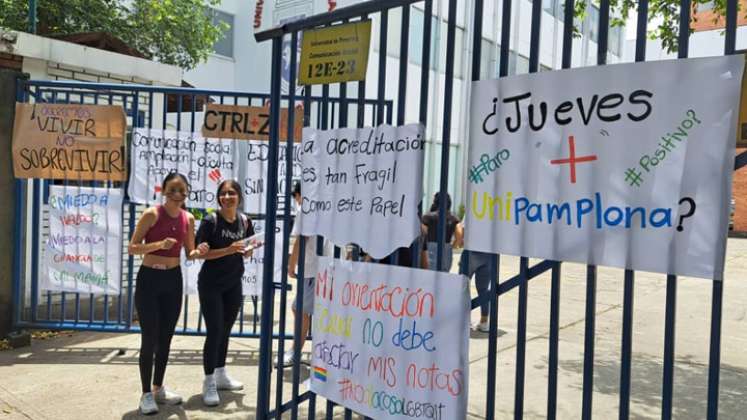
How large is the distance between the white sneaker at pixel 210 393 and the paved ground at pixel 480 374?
0.06 m

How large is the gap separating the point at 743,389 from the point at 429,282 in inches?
167

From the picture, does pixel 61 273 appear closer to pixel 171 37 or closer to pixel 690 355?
pixel 690 355

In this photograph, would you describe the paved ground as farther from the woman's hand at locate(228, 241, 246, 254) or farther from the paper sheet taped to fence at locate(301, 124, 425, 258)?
the paper sheet taped to fence at locate(301, 124, 425, 258)

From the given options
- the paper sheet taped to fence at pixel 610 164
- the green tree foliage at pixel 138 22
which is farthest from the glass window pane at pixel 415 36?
the paper sheet taped to fence at pixel 610 164

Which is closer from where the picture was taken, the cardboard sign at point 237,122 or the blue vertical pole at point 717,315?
the blue vertical pole at point 717,315

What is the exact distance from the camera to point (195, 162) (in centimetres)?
606

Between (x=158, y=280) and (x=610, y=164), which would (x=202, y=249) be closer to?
(x=158, y=280)

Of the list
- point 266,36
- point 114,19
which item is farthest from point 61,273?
point 114,19

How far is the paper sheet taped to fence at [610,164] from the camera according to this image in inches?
77.6

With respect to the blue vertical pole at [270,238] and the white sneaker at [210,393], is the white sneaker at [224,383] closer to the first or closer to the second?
the white sneaker at [210,393]

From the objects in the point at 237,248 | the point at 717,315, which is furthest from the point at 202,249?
the point at 717,315

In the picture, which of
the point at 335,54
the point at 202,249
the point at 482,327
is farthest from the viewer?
the point at 482,327

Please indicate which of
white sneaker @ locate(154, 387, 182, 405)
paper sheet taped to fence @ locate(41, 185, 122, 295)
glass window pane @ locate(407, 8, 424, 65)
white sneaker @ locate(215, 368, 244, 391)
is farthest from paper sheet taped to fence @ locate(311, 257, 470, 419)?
glass window pane @ locate(407, 8, 424, 65)

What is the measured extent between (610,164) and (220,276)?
10.7 feet
